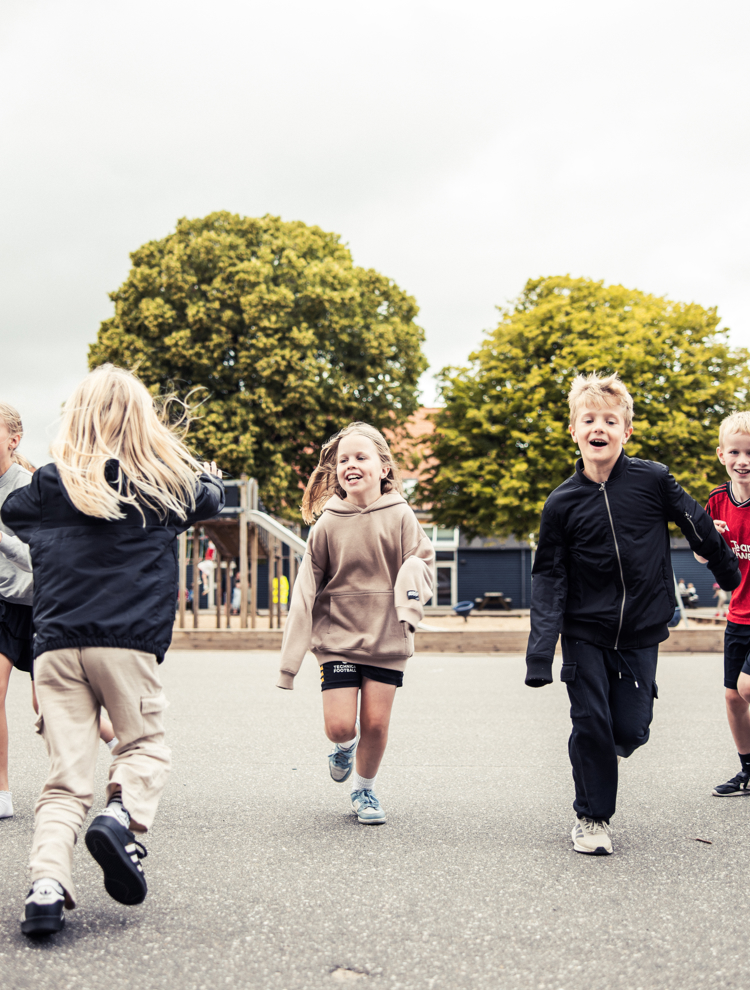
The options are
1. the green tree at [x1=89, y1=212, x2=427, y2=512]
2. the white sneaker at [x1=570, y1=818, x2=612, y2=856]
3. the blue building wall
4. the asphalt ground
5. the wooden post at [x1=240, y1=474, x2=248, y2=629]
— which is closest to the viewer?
the asphalt ground

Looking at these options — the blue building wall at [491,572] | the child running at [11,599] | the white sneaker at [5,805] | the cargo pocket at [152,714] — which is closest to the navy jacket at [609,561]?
the cargo pocket at [152,714]

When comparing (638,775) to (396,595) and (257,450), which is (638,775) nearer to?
(396,595)

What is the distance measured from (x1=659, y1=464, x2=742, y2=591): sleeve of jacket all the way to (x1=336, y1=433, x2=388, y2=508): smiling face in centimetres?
134

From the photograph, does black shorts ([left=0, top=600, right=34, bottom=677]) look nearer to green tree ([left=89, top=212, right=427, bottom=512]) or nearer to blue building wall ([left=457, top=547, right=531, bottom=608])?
green tree ([left=89, top=212, right=427, bottom=512])

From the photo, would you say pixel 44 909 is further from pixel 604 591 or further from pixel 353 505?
pixel 604 591

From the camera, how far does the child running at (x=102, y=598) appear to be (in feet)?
9.68

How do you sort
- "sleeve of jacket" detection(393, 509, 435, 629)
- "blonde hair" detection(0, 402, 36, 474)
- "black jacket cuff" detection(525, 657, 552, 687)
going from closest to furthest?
"black jacket cuff" detection(525, 657, 552, 687) < "sleeve of jacket" detection(393, 509, 435, 629) < "blonde hair" detection(0, 402, 36, 474)


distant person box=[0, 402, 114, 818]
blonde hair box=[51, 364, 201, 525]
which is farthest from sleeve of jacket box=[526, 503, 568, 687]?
distant person box=[0, 402, 114, 818]

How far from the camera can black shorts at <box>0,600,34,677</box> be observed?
422 centimetres

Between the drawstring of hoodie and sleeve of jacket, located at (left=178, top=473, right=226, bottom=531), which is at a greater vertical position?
sleeve of jacket, located at (left=178, top=473, right=226, bottom=531)

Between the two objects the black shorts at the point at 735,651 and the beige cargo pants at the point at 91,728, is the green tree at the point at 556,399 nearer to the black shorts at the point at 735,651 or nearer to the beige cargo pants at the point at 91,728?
the black shorts at the point at 735,651

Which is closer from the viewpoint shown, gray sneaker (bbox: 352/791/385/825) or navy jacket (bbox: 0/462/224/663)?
navy jacket (bbox: 0/462/224/663)

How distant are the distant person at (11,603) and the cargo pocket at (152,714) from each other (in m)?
1.03

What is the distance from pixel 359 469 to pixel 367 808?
1571mm
